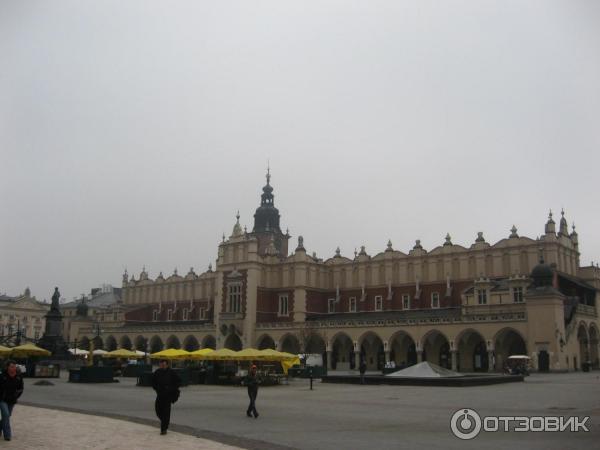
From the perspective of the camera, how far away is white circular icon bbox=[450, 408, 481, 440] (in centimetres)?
1469

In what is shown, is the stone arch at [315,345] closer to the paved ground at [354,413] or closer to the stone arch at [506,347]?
the stone arch at [506,347]

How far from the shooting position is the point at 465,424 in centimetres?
1639

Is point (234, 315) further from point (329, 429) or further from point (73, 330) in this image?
point (329, 429)

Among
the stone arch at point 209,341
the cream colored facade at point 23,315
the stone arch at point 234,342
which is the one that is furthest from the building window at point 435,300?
the cream colored facade at point 23,315

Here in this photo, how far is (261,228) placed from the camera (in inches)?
3684

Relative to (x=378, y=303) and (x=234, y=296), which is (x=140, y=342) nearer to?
(x=234, y=296)

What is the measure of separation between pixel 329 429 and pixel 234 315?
56814 mm

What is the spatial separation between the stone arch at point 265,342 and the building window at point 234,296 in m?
4.28

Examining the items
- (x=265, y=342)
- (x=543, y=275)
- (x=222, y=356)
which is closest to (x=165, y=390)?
(x=222, y=356)

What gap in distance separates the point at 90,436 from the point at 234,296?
6024 cm

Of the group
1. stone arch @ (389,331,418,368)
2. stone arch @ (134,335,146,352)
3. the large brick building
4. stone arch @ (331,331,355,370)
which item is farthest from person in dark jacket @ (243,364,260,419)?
stone arch @ (134,335,146,352)

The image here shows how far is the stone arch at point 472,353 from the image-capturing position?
5619cm

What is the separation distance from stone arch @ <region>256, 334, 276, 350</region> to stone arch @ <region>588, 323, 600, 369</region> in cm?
3165

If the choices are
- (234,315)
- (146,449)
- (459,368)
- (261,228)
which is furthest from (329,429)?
(261,228)
